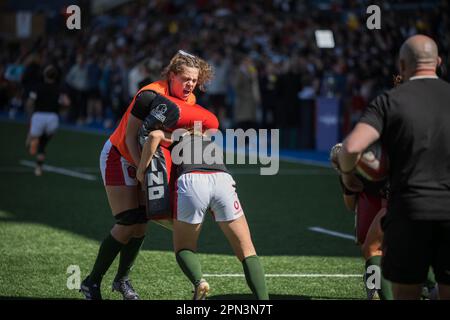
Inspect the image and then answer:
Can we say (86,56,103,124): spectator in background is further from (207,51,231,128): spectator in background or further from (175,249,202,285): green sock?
(175,249,202,285): green sock

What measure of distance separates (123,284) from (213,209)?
1.58 m

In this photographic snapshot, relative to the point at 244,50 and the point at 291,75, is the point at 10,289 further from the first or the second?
the point at 244,50

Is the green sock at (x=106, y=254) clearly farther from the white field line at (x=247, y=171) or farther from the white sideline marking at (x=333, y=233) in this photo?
the white field line at (x=247, y=171)

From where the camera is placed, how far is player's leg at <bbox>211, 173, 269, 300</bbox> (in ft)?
23.6

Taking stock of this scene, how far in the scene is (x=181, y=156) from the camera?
24.1 feet

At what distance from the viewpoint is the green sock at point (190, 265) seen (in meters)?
7.24

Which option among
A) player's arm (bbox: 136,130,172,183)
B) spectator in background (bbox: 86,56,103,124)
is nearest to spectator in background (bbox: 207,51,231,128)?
spectator in background (bbox: 86,56,103,124)

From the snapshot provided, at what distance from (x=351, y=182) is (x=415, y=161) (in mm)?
614

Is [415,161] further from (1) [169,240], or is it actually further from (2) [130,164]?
(1) [169,240]

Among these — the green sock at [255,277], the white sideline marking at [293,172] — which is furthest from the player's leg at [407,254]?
the white sideline marking at [293,172]

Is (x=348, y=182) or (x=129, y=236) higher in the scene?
(x=348, y=182)

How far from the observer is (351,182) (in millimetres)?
6301

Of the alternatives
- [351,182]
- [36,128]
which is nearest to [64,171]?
[36,128]

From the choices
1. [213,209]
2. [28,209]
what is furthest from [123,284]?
[28,209]
